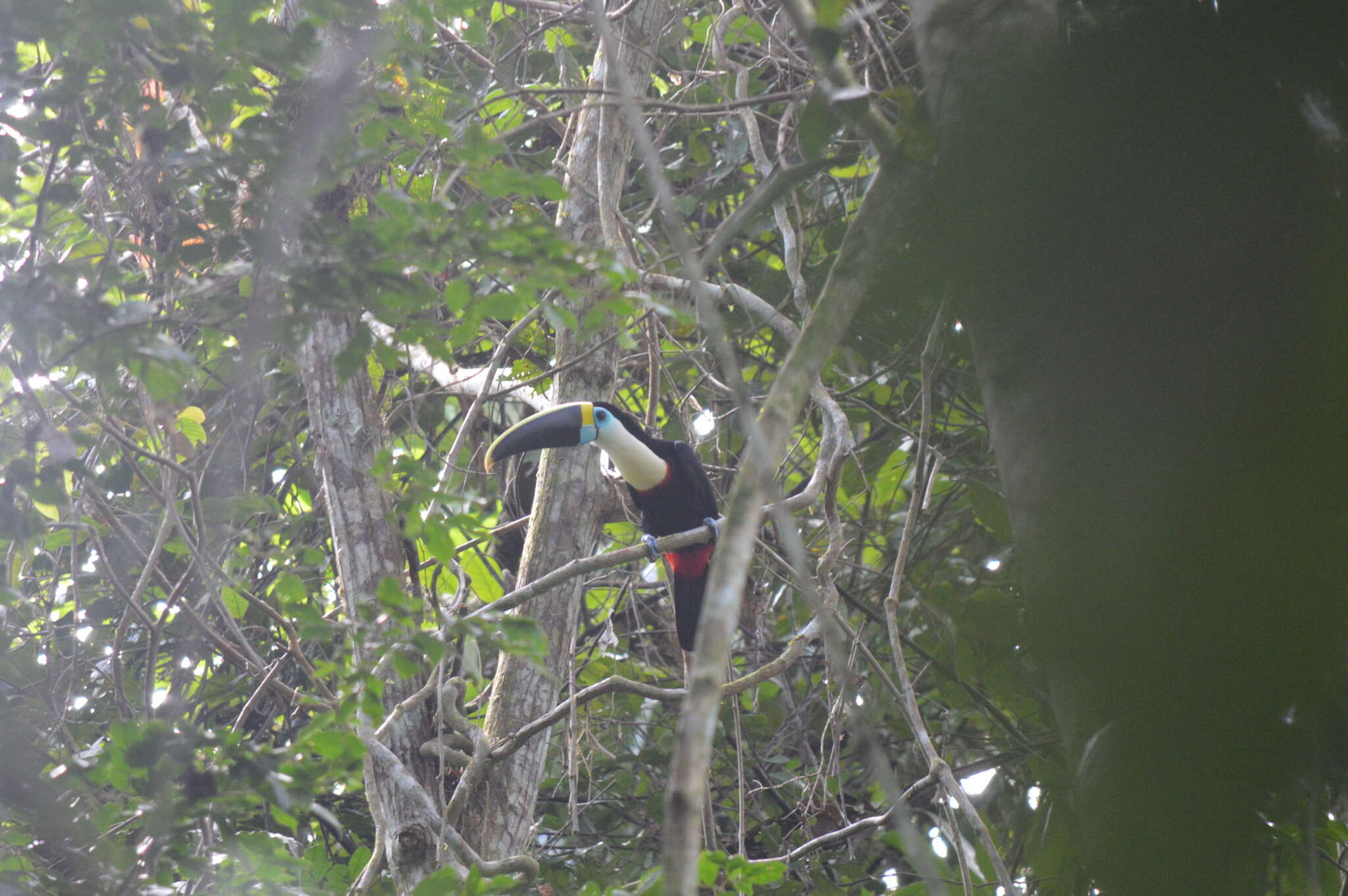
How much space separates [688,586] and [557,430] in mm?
1091

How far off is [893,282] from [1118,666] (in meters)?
0.62

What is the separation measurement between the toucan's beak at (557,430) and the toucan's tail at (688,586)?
2.91 ft

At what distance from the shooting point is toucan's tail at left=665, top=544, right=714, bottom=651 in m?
3.90

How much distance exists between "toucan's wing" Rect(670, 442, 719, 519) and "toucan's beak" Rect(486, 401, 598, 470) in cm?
59

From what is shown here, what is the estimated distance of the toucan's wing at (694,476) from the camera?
3.77m

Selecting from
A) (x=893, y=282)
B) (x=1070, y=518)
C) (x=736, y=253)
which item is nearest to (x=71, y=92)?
(x=893, y=282)

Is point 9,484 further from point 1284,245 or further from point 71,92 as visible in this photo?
point 1284,245

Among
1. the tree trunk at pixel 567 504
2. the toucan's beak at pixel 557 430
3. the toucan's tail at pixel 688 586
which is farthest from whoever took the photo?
the toucan's tail at pixel 688 586

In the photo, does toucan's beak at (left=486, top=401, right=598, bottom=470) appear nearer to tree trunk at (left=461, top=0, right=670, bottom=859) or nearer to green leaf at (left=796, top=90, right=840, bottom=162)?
tree trunk at (left=461, top=0, right=670, bottom=859)

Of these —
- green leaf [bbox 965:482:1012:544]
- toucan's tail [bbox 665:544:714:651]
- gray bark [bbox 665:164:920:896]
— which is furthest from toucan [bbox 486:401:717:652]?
gray bark [bbox 665:164:920:896]

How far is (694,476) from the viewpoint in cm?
386

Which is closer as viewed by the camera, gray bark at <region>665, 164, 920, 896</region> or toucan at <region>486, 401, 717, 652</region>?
gray bark at <region>665, 164, 920, 896</region>

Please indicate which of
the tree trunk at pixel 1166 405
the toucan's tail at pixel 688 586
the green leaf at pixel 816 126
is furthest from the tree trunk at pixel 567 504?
the tree trunk at pixel 1166 405

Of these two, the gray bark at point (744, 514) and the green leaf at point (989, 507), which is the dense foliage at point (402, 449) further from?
the gray bark at point (744, 514)
